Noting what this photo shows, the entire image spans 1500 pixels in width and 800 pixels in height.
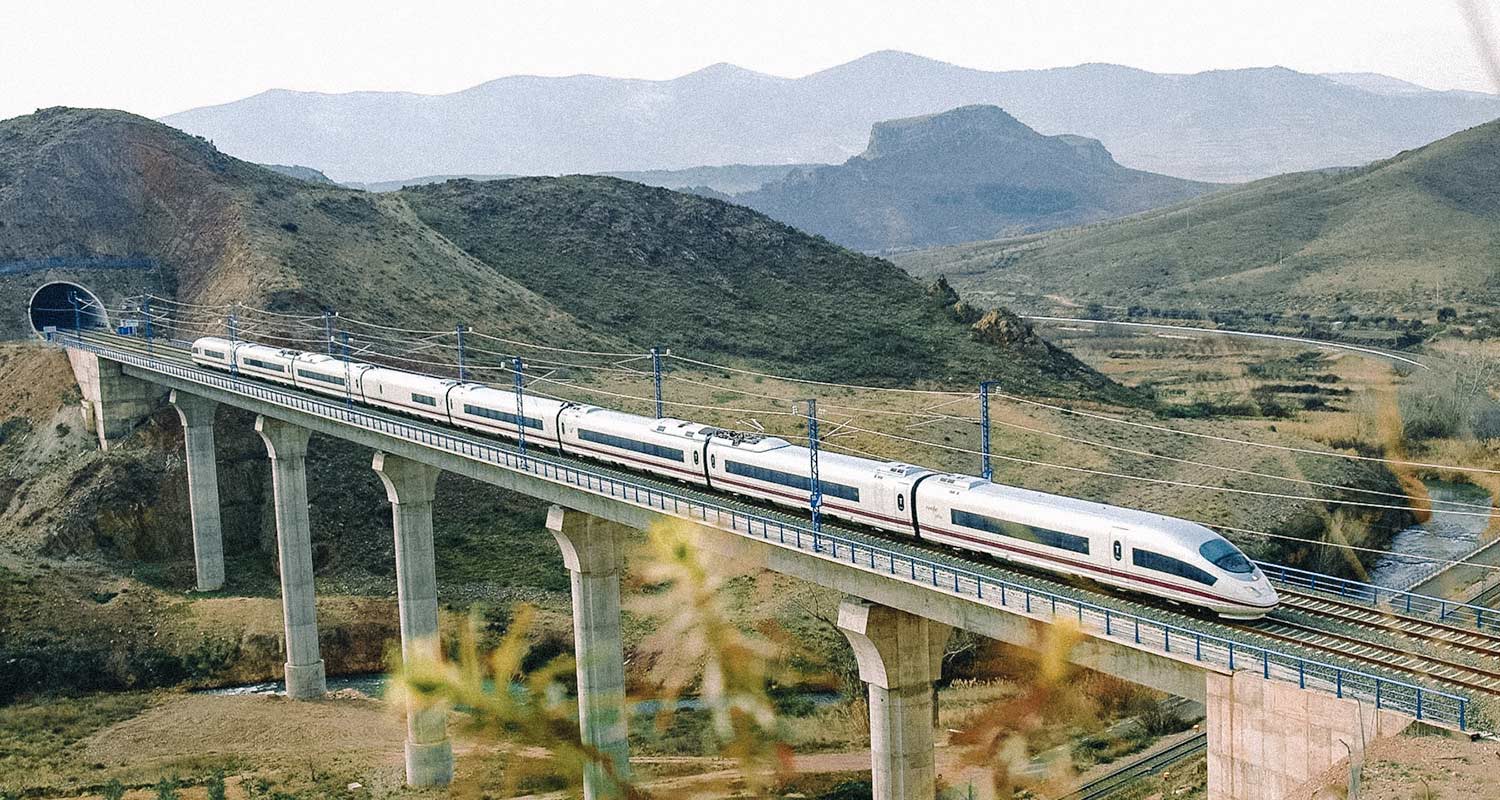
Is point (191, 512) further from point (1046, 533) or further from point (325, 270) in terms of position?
point (1046, 533)

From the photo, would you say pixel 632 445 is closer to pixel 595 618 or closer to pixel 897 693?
pixel 595 618

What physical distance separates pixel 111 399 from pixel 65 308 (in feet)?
94.9

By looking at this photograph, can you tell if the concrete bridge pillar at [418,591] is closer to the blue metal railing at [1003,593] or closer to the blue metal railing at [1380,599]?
the blue metal railing at [1003,593]

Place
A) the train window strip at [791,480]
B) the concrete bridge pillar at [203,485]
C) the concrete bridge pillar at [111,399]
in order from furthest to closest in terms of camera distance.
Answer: the concrete bridge pillar at [111,399], the concrete bridge pillar at [203,485], the train window strip at [791,480]

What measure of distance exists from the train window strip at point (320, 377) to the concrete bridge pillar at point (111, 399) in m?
20.1

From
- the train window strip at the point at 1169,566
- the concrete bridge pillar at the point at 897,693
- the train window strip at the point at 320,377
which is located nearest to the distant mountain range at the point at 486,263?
the train window strip at the point at 320,377

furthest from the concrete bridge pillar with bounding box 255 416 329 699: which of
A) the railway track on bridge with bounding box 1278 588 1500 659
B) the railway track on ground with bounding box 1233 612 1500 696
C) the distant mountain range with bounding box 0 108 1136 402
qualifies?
the railway track on ground with bounding box 1233 612 1500 696

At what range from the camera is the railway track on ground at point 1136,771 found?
4250 centimetres

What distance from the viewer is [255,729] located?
59000 millimetres

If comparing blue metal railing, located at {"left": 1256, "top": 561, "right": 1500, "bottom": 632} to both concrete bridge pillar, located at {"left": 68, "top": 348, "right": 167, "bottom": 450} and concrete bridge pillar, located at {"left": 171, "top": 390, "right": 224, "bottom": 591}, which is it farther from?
concrete bridge pillar, located at {"left": 68, "top": 348, "right": 167, "bottom": 450}

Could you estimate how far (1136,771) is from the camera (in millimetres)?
44312

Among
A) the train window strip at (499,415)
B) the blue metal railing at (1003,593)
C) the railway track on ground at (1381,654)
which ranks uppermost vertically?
the train window strip at (499,415)

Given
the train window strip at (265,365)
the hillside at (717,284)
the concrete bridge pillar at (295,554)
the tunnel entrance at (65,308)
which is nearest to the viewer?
the concrete bridge pillar at (295,554)

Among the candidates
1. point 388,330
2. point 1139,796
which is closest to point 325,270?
point 388,330
